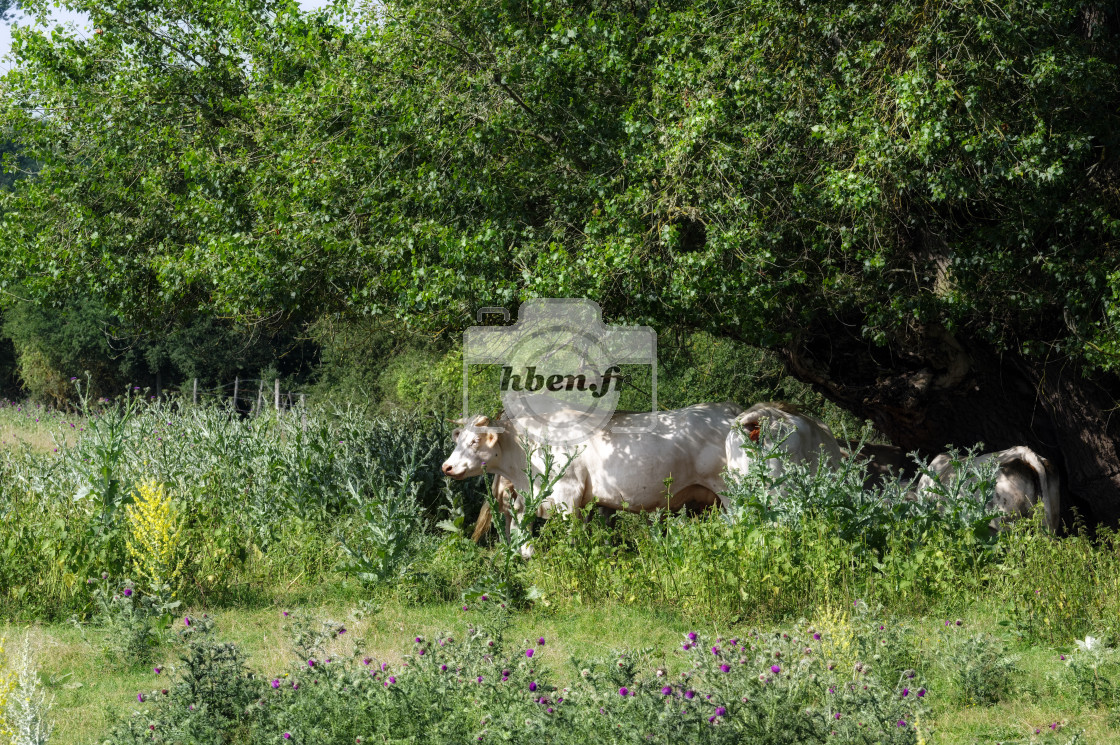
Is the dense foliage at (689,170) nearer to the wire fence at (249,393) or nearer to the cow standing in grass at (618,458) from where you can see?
the cow standing in grass at (618,458)

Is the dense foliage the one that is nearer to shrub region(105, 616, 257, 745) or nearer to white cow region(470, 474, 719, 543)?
white cow region(470, 474, 719, 543)

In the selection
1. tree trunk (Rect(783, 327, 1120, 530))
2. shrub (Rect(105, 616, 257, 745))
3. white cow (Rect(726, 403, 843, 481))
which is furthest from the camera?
tree trunk (Rect(783, 327, 1120, 530))

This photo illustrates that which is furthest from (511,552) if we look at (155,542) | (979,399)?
(979,399)

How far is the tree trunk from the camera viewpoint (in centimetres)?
908

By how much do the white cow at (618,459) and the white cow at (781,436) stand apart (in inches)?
11.7

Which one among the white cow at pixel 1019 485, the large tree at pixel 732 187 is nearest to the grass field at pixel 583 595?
the white cow at pixel 1019 485

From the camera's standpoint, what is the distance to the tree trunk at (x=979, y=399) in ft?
29.8

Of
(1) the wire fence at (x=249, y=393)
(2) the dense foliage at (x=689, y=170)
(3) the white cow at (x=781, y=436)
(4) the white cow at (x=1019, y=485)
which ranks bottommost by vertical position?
(4) the white cow at (x=1019, y=485)

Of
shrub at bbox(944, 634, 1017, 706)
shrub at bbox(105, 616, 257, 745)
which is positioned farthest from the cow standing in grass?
shrub at bbox(105, 616, 257, 745)

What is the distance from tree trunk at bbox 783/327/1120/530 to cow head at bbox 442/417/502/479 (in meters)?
3.13

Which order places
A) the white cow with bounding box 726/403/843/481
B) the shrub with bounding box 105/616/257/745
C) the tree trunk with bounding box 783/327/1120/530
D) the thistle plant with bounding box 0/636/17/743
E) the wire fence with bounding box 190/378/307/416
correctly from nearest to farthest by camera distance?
the thistle plant with bounding box 0/636/17/743, the shrub with bounding box 105/616/257/745, the white cow with bounding box 726/403/843/481, the tree trunk with bounding box 783/327/1120/530, the wire fence with bounding box 190/378/307/416

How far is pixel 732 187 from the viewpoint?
7.78 m

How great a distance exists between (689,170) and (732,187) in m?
0.53

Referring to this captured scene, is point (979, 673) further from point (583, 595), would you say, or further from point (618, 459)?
point (618, 459)
